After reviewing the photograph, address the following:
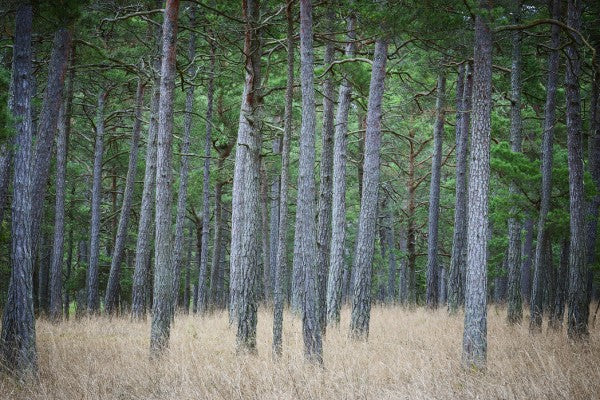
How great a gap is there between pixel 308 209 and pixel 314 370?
2234 mm

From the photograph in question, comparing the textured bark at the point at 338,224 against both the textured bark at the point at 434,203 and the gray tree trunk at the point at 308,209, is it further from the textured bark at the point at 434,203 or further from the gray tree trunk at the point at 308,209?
the textured bark at the point at 434,203

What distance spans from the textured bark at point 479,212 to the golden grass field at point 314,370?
408 mm

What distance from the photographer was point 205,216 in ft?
60.6

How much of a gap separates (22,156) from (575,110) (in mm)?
9854

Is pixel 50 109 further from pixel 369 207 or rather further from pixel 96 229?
pixel 96 229

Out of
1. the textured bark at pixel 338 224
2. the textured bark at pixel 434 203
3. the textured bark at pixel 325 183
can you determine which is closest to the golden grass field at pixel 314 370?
the textured bark at pixel 338 224

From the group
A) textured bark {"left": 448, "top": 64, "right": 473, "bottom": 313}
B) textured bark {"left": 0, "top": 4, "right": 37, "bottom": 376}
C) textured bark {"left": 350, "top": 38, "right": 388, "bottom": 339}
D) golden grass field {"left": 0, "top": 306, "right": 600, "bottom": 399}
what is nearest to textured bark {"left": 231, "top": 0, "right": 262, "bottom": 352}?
golden grass field {"left": 0, "top": 306, "right": 600, "bottom": 399}

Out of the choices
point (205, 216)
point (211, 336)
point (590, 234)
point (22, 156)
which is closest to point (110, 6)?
point (22, 156)

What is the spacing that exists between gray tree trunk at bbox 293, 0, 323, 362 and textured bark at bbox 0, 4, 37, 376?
3.94 meters

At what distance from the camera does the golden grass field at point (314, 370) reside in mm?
5801

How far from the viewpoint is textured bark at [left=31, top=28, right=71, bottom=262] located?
9.39 metres

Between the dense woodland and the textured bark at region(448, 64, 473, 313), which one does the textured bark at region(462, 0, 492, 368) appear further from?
the textured bark at region(448, 64, 473, 313)

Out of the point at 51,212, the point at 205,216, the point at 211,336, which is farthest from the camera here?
the point at 51,212

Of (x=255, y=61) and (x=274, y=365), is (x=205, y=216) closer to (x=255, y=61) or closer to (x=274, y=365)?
(x=255, y=61)
